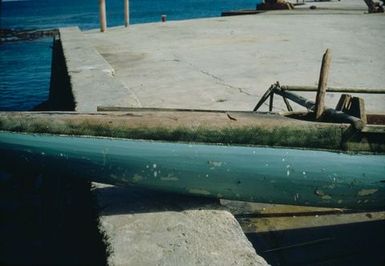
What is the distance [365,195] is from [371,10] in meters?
18.9

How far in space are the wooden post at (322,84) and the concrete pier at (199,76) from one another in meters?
1.05

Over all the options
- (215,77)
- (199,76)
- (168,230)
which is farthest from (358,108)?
(199,76)

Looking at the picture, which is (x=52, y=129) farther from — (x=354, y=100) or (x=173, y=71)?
(x=173, y=71)

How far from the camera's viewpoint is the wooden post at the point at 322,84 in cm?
266

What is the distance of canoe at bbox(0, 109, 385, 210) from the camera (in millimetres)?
2271

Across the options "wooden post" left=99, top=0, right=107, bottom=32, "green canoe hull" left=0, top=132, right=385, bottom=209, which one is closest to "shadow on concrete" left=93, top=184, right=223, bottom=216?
"green canoe hull" left=0, top=132, right=385, bottom=209

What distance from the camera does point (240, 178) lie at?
91.3 inches

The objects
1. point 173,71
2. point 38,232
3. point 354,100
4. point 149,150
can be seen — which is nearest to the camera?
point 149,150

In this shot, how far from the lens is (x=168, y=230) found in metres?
2.10

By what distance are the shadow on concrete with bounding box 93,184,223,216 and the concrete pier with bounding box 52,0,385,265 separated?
0.4 inches

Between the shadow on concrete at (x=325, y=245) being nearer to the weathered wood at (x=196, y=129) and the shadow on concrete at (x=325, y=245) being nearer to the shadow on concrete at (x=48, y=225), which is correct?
the weathered wood at (x=196, y=129)

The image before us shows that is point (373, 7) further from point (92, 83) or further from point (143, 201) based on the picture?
point (143, 201)

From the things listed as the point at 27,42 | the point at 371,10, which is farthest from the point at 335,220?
the point at 27,42

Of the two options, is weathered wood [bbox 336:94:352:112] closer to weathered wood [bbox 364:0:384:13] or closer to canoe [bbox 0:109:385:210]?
canoe [bbox 0:109:385:210]
